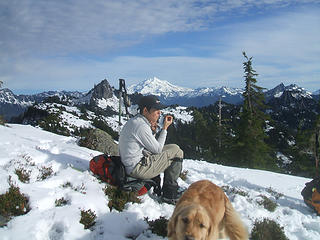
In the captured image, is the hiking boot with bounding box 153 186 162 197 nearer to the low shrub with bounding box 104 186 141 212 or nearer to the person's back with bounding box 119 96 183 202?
the person's back with bounding box 119 96 183 202

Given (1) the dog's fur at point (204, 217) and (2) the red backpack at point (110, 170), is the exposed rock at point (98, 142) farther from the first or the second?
(1) the dog's fur at point (204, 217)

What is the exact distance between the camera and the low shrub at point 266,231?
5469 millimetres

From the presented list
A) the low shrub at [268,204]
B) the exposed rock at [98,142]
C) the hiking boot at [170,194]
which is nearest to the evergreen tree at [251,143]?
the exposed rock at [98,142]

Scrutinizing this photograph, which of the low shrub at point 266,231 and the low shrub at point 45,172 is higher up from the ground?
the low shrub at point 45,172

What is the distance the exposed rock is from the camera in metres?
12.6

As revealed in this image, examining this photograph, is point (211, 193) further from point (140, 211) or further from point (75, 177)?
point (75, 177)

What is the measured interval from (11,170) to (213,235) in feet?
15.7

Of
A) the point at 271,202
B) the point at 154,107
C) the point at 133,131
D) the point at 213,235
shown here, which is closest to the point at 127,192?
the point at 133,131

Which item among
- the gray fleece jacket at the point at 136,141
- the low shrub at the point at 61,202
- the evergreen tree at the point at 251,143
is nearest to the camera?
the low shrub at the point at 61,202

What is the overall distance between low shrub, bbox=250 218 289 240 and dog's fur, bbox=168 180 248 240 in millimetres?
990

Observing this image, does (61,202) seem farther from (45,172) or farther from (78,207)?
(45,172)

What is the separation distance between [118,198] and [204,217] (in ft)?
8.87

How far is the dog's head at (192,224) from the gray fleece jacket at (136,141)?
2.37 m

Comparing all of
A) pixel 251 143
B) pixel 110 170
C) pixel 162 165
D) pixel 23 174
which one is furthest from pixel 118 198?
pixel 251 143
